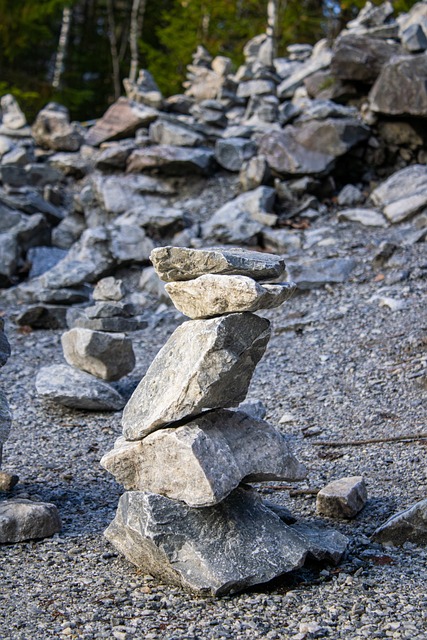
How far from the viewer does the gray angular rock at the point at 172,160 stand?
1622 centimetres

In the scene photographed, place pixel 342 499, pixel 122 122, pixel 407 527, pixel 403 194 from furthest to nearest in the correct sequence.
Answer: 1. pixel 122 122
2. pixel 403 194
3. pixel 342 499
4. pixel 407 527

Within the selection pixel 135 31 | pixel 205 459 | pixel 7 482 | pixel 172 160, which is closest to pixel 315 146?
pixel 172 160

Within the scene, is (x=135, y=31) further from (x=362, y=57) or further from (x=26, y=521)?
(x=26, y=521)

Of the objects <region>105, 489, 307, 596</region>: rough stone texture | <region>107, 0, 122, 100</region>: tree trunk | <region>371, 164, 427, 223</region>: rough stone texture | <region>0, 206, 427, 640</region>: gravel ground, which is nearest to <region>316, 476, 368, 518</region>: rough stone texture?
<region>0, 206, 427, 640</region>: gravel ground

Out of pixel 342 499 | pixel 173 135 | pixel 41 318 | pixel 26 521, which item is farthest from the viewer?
pixel 173 135

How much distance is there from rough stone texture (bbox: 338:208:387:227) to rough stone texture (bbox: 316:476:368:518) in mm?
8228

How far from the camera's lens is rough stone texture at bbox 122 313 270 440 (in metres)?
4.98

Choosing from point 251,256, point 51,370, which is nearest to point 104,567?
point 251,256

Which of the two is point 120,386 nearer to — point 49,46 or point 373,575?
point 373,575

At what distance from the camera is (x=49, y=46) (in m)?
29.3

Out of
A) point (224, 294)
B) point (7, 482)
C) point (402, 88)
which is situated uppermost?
point (224, 294)

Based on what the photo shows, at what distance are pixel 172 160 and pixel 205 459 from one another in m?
12.1

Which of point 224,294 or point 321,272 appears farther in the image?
point 321,272

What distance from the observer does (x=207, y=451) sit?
194 inches
